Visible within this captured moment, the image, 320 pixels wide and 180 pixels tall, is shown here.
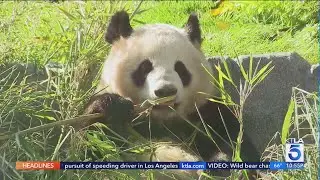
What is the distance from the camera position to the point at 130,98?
2.07 m

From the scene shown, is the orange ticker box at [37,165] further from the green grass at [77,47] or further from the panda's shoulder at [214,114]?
the panda's shoulder at [214,114]

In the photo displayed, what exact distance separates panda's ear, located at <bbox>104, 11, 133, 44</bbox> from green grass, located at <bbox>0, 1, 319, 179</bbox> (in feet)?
0.19

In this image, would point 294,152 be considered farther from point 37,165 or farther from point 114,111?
point 37,165

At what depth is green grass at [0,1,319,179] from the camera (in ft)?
6.02

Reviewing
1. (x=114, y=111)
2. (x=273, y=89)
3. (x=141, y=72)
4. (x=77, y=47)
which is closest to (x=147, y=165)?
(x=114, y=111)

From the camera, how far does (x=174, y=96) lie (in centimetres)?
193

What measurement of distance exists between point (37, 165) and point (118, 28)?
1.92 feet

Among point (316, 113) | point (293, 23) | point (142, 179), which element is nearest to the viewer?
point (316, 113)

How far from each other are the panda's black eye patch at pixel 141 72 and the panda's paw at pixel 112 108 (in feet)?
0.32

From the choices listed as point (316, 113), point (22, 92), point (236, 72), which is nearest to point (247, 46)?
point (236, 72)

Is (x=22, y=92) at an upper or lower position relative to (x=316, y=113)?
upper

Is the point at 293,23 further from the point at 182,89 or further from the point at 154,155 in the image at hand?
the point at 154,155

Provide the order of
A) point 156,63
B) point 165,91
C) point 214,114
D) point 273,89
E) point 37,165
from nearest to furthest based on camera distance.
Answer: point 37,165 → point 165,91 → point 156,63 → point 214,114 → point 273,89

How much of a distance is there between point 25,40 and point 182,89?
2.42 feet
